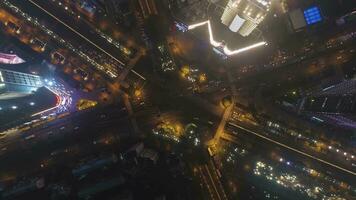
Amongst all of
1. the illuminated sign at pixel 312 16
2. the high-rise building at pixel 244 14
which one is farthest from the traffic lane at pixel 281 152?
the illuminated sign at pixel 312 16

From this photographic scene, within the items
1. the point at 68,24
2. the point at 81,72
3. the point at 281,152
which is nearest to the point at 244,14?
the point at 281,152

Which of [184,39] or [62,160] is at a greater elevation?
[184,39]

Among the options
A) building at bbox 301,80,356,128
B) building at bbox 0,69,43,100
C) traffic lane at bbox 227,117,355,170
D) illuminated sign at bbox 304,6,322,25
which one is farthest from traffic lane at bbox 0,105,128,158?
illuminated sign at bbox 304,6,322,25

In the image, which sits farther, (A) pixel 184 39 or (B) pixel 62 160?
(A) pixel 184 39

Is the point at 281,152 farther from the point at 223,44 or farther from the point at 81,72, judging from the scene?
the point at 81,72

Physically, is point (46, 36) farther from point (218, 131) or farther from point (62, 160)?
point (218, 131)

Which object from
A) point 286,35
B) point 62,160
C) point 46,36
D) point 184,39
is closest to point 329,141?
point 286,35

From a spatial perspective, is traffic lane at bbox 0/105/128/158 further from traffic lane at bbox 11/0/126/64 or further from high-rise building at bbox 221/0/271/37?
high-rise building at bbox 221/0/271/37

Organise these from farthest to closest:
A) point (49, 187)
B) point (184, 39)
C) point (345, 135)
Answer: point (184, 39) → point (345, 135) → point (49, 187)
